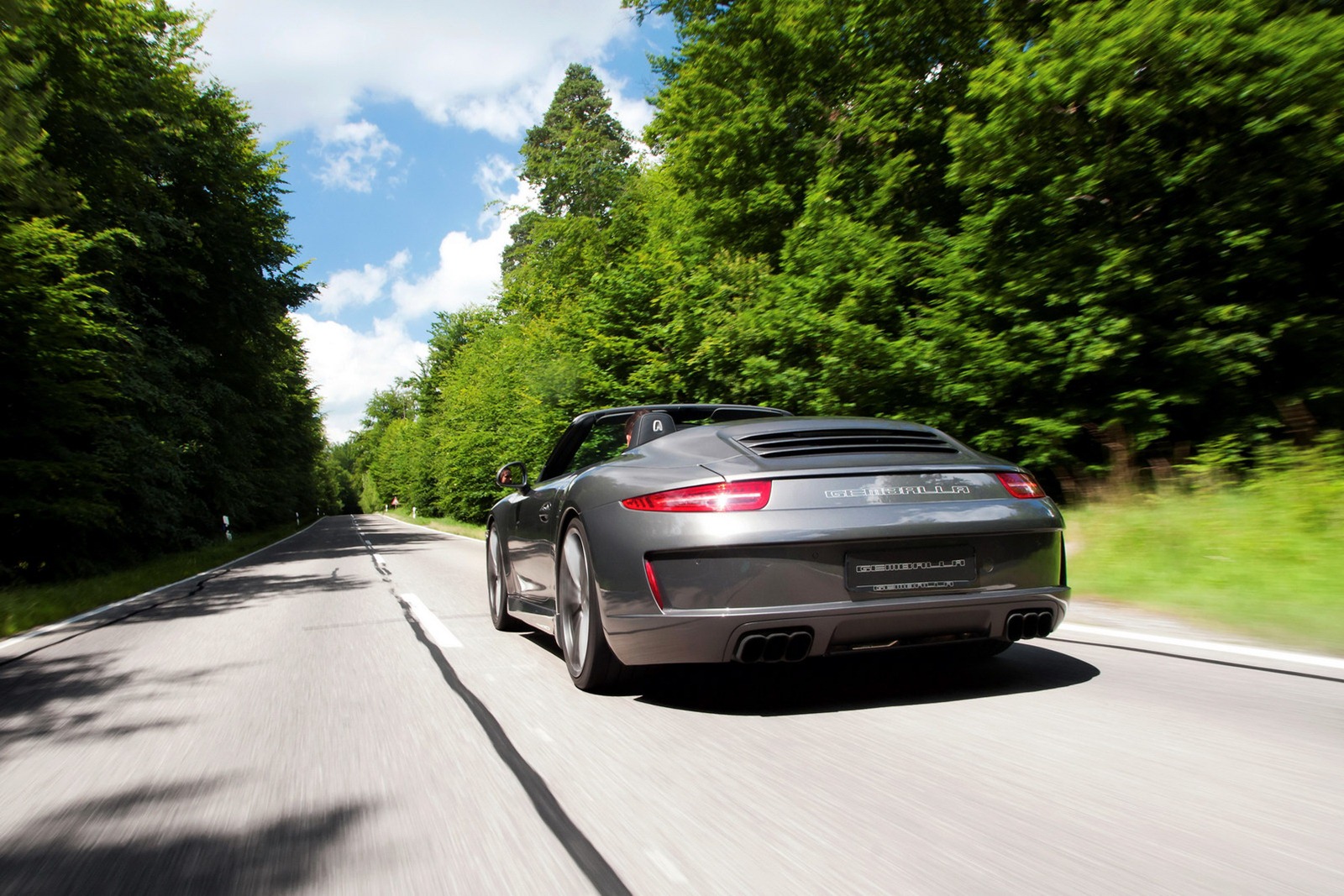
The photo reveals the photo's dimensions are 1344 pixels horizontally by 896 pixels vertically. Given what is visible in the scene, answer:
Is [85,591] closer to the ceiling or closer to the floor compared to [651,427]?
closer to the floor

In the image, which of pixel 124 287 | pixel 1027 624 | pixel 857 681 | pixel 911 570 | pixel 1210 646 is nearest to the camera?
pixel 911 570

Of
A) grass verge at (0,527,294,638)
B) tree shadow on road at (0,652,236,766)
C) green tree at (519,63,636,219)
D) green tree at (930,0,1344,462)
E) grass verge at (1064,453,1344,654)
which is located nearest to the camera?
Result: tree shadow on road at (0,652,236,766)

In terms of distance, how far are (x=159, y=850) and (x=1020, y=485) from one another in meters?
3.48

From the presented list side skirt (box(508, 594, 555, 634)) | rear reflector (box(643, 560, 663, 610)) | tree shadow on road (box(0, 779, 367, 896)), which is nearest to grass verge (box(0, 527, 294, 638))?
side skirt (box(508, 594, 555, 634))

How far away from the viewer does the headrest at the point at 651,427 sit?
4883mm

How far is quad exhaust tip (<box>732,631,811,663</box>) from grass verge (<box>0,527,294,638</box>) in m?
7.72

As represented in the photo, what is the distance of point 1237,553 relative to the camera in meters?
6.78

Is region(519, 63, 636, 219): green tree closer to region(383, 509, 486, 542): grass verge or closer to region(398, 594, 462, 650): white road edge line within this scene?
region(383, 509, 486, 542): grass verge

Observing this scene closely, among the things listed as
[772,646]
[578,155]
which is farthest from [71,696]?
[578,155]

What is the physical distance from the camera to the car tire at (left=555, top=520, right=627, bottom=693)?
14.4 ft

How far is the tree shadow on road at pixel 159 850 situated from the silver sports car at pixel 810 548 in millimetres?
1428

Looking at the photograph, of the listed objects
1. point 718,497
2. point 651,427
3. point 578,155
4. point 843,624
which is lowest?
point 843,624

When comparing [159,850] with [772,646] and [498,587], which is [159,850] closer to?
[772,646]

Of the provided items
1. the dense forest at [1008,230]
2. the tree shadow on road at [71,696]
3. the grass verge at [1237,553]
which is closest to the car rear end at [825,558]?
the grass verge at [1237,553]
